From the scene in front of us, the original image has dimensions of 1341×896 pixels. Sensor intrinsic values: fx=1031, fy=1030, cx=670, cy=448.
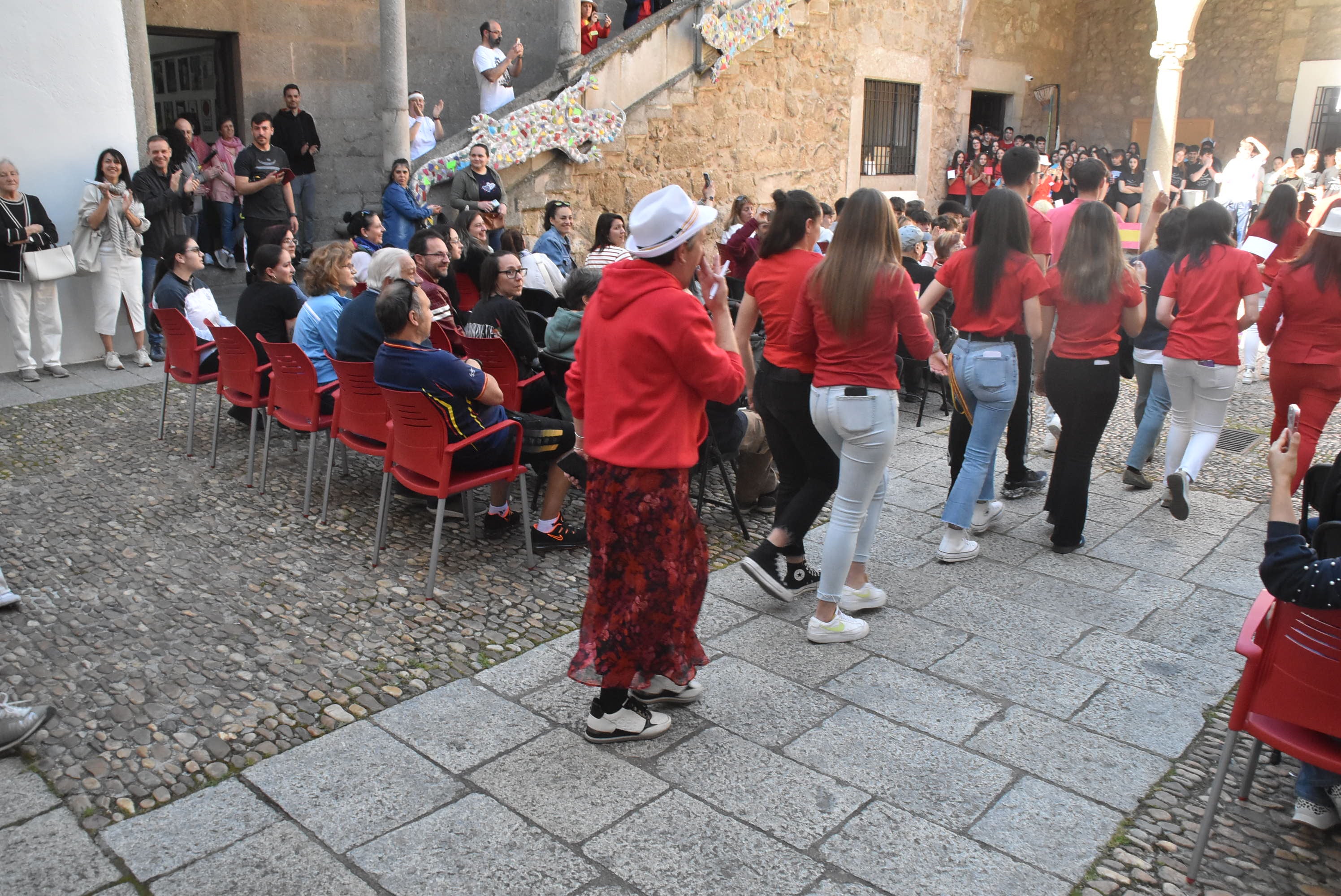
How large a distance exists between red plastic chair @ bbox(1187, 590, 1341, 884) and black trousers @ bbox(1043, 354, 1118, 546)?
229 cm

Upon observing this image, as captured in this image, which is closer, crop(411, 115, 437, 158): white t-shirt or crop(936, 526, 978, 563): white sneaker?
crop(936, 526, 978, 563): white sneaker

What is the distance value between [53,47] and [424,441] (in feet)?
20.2

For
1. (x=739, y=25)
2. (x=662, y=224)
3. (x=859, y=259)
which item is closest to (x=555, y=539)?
(x=859, y=259)

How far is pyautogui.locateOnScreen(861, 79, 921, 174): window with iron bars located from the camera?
16.5 metres

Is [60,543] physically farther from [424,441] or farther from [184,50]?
[184,50]

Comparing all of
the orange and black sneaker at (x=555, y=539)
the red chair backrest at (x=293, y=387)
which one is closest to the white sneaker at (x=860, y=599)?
the orange and black sneaker at (x=555, y=539)

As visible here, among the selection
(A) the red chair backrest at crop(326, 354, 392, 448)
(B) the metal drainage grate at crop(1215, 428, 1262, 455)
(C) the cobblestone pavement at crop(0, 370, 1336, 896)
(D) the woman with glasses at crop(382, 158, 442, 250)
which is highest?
(D) the woman with glasses at crop(382, 158, 442, 250)

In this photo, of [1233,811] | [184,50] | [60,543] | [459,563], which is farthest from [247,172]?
[1233,811]

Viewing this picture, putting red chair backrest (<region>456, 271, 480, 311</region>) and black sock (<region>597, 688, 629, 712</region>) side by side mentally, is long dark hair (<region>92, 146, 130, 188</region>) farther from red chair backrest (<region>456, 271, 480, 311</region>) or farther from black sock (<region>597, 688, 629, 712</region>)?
black sock (<region>597, 688, 629, 712</region>)

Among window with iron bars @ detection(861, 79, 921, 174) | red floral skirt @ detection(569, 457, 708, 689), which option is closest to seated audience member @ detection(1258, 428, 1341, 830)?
red floral skirt @ detection(569, 457, 708, 689)

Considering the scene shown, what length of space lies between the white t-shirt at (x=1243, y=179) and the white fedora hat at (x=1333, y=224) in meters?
13.0

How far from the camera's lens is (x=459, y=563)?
4758 millimetres

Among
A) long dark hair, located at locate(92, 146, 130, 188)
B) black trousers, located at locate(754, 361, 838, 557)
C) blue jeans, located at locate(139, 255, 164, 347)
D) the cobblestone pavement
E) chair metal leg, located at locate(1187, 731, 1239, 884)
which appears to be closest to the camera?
chair metal leg, located at locate(1187, 731, 1239, 884)

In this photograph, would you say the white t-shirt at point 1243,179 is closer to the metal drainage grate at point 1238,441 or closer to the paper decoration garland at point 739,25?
the paper decoration garland at point 739,25
